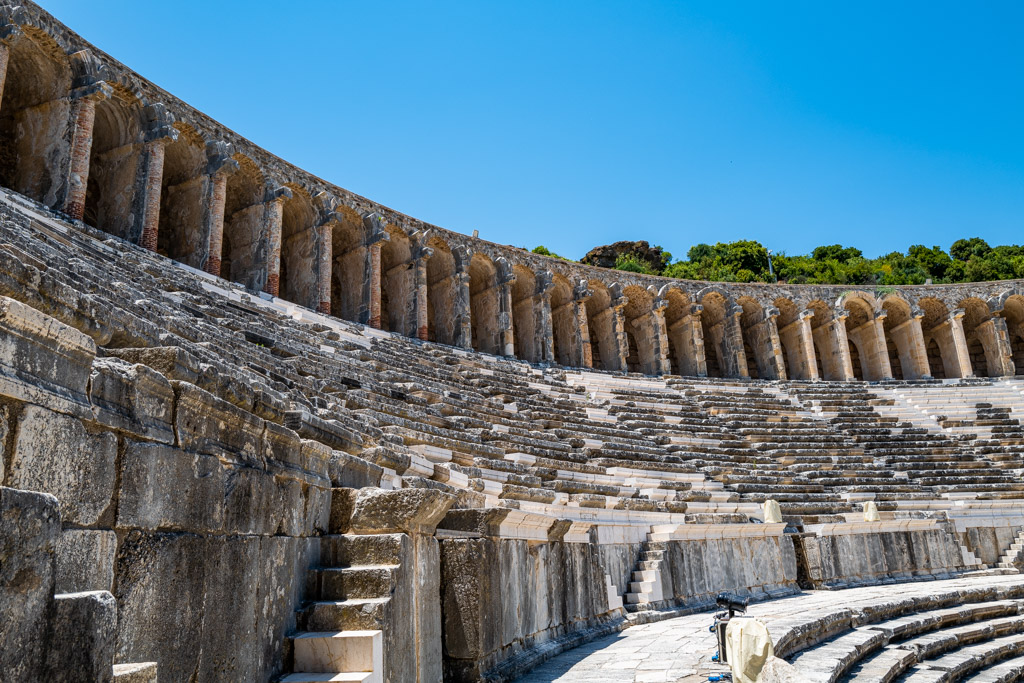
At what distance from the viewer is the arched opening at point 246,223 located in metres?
19.1

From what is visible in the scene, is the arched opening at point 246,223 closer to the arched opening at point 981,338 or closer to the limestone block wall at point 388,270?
the limestone block wall at point 388,270

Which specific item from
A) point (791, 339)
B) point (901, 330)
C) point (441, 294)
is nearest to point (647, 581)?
point (441, 294)

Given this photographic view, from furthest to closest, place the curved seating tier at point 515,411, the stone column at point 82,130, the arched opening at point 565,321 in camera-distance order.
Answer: the arched opening at point 565,321, the stone column at point 82,130, the curved seating tier at point 515,411

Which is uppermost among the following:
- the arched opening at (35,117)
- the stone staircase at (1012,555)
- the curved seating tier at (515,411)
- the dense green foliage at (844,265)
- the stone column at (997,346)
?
the dense green foliage at (844,265)

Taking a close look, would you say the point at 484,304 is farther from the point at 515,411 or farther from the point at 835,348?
the point at 835,348

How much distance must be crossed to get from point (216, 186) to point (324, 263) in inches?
136

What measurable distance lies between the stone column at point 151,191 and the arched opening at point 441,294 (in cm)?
889

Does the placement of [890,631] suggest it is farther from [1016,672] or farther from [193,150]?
[193,150]

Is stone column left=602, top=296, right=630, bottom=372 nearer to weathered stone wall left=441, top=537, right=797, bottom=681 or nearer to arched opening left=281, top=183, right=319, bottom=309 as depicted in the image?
arched opening left=281, top=183, right=319, bottom=309

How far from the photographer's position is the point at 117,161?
1677 centimetres

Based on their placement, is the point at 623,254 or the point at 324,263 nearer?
the point at 324,263

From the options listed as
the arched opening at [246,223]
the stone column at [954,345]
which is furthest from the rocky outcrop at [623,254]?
the arched opening at [246,223]

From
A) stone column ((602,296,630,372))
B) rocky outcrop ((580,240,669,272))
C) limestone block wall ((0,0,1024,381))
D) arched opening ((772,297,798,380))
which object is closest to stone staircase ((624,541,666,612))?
limestone block wall ((0,0,1024,381))

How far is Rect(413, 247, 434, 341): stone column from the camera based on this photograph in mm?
22455
